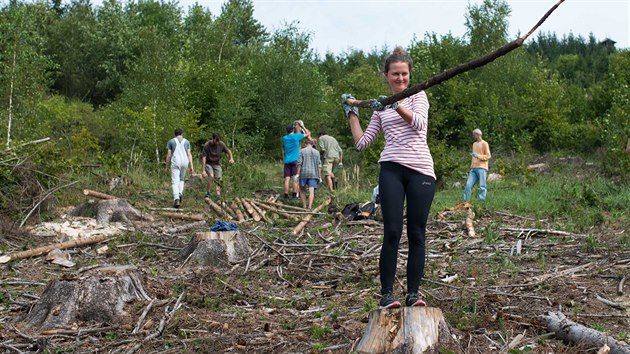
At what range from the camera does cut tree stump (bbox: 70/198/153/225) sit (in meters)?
14.8

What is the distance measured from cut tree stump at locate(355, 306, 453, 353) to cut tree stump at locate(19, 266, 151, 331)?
311 cm

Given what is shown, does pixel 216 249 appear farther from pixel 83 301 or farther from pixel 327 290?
pixel 83 301

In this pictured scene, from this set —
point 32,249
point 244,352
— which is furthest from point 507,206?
point 244,352

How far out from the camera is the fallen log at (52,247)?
1123 centimetres

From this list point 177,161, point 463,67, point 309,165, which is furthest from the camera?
point 177,161

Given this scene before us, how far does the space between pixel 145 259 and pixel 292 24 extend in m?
27.3

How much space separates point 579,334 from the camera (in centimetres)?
576

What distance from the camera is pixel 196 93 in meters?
36.5

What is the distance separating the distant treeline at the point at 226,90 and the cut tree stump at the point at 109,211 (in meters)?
1.26

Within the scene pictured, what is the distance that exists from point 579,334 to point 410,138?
198 centimetres

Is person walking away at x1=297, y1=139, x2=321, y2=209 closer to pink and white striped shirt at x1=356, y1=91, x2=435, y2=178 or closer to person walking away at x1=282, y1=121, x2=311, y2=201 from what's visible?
person walking away at x1=282, y1=121, x2=311, y2=201

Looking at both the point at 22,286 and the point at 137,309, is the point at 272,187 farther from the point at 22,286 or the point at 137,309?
the point at 137,309

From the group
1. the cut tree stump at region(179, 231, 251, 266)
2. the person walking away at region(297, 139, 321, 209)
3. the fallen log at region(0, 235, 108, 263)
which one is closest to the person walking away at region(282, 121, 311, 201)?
the person walking away at region(297, 139, 321, 209)

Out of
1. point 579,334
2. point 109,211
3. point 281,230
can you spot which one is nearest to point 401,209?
point 579,334
